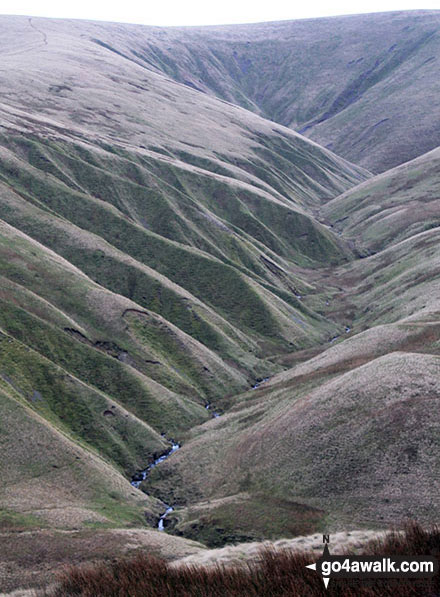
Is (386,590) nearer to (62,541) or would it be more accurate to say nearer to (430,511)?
(430,511)

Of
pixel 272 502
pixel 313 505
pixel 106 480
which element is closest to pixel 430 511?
pixel 313 505

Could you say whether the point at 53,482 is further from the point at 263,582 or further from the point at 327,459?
the point at 263,582

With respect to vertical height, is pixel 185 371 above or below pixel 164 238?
below

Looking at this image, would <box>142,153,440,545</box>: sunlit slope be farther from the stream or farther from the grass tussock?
the grass tussock

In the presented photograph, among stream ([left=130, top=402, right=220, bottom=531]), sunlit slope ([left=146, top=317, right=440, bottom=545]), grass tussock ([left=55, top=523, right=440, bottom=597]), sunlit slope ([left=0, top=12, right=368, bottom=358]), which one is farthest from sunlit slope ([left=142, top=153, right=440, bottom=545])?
sunlit slope ([left=0, top=12, right=368, bottom=358])

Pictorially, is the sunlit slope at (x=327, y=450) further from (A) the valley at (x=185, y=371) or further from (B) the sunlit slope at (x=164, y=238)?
(B) the sunlit slope at (x=164, y=238)

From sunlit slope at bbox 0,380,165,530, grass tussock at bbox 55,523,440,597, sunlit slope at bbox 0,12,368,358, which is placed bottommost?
grass tussock at bbox 55,523,440,597

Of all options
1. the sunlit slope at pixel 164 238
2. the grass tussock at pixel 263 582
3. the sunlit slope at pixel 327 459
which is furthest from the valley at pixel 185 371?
the grass tussock at pixel 263 582

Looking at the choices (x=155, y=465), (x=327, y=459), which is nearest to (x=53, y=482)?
(x=155, y=465)
